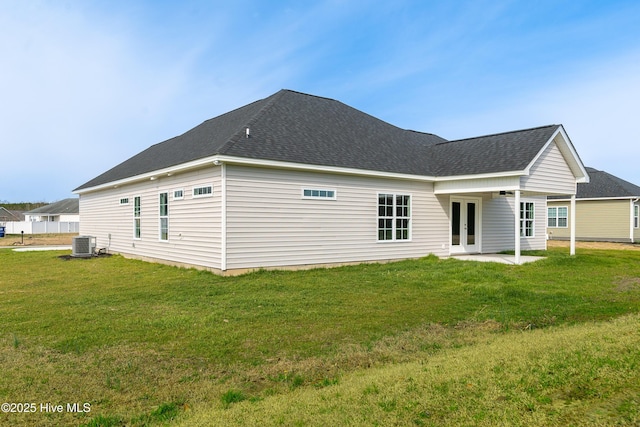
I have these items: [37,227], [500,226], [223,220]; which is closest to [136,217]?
[223,220]

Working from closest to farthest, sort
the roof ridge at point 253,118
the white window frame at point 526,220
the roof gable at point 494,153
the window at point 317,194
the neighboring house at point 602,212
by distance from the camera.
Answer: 1. the roof ridge at point 253,118
2. the window at point 317,194
3. the roof gable at point 494,153
4. the white window frame at point 526,220
5. the neighboring house at point 602,212

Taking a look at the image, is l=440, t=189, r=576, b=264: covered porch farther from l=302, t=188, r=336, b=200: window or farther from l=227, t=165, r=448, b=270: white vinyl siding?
l=302, t=188, r=336, b=200: window

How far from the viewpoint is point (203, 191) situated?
12.8 m

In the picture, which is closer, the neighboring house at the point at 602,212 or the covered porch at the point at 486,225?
the covered porch at the point at 486,225

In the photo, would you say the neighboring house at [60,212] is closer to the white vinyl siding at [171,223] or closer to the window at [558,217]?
the white vinyl siding at [171,223]

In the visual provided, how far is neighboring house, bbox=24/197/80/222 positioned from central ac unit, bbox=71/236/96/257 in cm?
4886

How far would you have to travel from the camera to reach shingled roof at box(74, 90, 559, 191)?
1306cm

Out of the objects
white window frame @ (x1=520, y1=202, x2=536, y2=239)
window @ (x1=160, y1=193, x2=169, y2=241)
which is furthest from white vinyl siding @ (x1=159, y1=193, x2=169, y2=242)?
white window frame @ (x1=520, y1=202, x2=536, y2=239)

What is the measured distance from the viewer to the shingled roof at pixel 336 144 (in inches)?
514

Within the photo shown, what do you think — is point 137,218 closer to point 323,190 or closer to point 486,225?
point 323,190

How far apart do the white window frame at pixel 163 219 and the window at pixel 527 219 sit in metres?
14.9

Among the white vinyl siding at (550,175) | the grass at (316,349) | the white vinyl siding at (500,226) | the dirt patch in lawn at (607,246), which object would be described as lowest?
the dirt patch in lawn at (607,246)

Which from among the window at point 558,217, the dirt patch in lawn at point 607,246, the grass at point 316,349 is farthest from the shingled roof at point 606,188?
the grass at point 316,349

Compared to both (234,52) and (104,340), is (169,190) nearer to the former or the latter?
(234,52)
